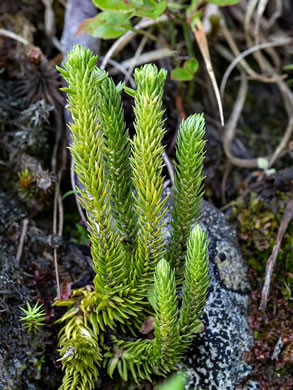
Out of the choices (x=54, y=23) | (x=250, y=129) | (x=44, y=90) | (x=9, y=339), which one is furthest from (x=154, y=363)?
(x=54, y=23)

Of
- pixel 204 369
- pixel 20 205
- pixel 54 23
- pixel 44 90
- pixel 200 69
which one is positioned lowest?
pixel 204 369

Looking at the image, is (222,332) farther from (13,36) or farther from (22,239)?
(13,36)

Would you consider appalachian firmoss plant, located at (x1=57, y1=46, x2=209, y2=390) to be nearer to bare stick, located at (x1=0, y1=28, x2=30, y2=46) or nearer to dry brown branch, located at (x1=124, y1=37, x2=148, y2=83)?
dry brown branch, located at (x1=124, y1=37, x2=148, y2=83)

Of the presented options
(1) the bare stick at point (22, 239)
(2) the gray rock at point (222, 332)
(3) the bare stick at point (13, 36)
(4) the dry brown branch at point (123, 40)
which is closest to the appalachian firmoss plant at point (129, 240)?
(2) the gray rock at point (222, 332)

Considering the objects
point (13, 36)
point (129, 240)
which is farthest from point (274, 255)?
point (13, 36)

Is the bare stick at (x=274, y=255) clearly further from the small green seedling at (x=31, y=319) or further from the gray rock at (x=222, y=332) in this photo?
the small green seedling at (x=31, y=319)

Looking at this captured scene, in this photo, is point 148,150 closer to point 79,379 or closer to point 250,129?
point 79,379
